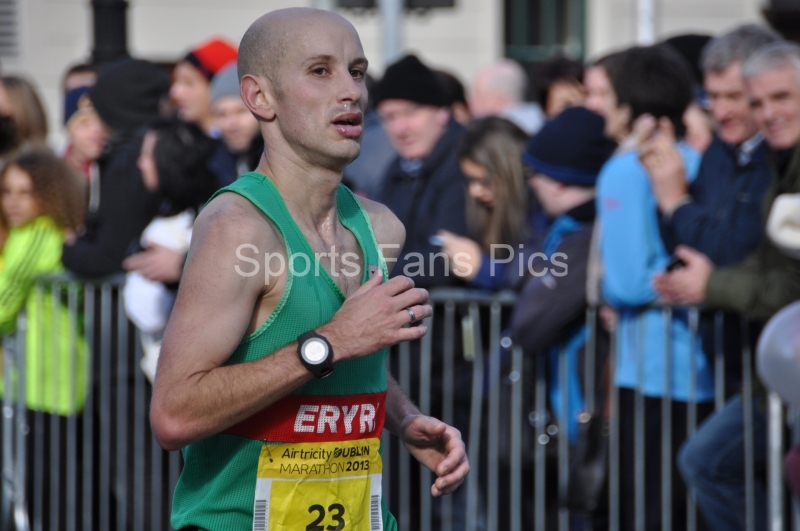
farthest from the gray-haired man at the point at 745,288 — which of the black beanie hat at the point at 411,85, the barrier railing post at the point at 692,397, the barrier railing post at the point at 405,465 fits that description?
the black beanie hat at the point at 411,85

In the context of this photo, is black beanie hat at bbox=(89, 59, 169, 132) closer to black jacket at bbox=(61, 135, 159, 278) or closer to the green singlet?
black jacket at bbox=(61, 135, 159, 278)

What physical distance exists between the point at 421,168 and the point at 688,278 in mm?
1605

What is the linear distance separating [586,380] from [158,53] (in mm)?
11629

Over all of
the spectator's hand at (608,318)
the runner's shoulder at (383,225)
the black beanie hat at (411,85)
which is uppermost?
the black beanie hat at (411,85)

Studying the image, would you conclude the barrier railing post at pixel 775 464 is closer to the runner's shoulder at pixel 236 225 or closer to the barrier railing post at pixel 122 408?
the runner's shoulder at pixel 236 225

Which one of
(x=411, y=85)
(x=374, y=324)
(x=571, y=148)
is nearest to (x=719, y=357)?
(x=571, y=148)

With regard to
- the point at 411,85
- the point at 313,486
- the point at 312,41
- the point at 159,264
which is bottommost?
the point at 313,486

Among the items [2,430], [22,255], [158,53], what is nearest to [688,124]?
[22,255]

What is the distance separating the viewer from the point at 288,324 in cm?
268

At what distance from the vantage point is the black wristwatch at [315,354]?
2574 millimetres

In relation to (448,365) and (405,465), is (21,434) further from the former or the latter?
(448,365)

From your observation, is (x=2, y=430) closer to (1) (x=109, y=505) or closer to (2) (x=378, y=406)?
(1) (x=109, y=505)

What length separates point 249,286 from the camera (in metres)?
2.59

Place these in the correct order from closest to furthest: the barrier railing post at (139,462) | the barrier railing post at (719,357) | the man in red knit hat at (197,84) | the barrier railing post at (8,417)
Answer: the barrier railing post at (719,357), the barrier railing post at (139,462), the barrier railing post at (8,417), the man in red knit hat at (197,84)
